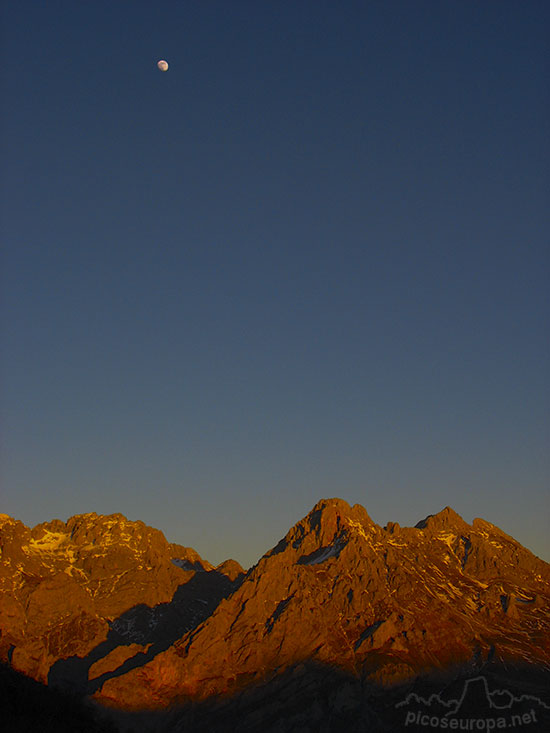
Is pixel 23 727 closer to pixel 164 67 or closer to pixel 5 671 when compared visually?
pixel 5 671

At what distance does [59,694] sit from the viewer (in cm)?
6044

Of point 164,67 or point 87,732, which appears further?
point 164,67

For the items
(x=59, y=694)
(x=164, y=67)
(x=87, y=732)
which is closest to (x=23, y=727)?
(x=87, y=732)

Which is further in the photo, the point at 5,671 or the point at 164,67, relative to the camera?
the point at 164,67

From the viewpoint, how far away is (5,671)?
2474 inches

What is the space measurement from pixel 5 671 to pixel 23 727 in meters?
21.6

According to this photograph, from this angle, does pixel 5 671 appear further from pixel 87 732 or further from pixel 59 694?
pixel 87 732

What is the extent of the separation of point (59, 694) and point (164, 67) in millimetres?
122738

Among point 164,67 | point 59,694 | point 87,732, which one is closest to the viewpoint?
point 87,732

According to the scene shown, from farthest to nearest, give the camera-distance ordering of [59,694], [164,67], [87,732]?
[164,67] < [59,694] < [87,732]

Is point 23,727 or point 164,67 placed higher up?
point 164,67

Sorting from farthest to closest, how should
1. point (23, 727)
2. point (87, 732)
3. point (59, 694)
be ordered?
point (59, 694) → point (87, 732) → point (23, 727)

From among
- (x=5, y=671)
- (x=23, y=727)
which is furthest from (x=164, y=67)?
(x=23, y=727)

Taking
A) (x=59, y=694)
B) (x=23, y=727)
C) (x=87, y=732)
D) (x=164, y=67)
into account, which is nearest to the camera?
(x=23, y=727)
